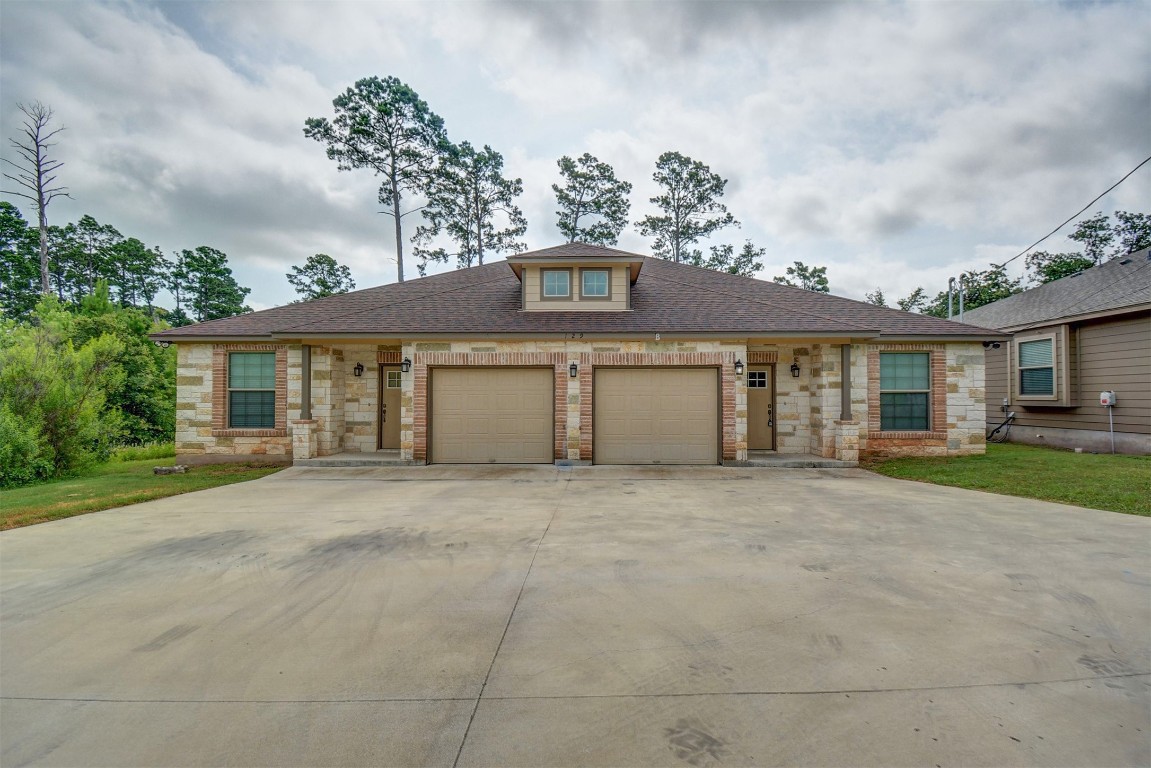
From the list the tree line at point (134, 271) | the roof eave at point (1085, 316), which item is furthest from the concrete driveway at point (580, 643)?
the tree line at point (134, 271)

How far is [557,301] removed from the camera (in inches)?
440

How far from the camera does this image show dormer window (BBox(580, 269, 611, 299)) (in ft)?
36.7

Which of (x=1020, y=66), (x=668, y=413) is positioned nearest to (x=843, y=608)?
(x=668, y=413)

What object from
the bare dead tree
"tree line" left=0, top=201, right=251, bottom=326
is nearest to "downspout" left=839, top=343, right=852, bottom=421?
the bare dead tree

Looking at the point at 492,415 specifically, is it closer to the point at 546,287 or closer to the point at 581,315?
the point at 581,315

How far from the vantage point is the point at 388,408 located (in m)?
11.6

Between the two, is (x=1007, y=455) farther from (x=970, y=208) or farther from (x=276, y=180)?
(x=276, y=180)

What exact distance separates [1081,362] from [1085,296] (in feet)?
6.35

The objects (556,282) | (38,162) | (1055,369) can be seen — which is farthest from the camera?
(38,162)

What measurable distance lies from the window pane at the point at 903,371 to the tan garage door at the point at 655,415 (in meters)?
4.11

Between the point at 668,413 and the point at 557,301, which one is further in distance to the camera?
the point at 557,301

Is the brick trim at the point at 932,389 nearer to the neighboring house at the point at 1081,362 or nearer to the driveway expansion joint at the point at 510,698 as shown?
the neighboring house at the point at 1081,362

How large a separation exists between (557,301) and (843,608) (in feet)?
29.6

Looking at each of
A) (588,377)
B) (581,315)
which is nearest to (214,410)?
(588,377)
